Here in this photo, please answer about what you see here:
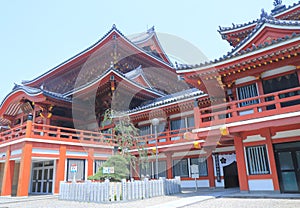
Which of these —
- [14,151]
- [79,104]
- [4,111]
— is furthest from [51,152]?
[4,111]

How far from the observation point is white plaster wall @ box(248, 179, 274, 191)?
9.20 m

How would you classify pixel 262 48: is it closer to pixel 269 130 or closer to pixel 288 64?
pixel 288 64

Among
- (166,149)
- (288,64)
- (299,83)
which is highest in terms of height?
(288,64)

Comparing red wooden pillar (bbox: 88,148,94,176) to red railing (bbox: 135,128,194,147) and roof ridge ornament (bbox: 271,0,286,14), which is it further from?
roof ridge ornament (bbox: 271,0,286,14)

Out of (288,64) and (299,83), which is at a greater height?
A: (288,64)

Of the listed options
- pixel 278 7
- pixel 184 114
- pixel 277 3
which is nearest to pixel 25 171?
pixel 184 114

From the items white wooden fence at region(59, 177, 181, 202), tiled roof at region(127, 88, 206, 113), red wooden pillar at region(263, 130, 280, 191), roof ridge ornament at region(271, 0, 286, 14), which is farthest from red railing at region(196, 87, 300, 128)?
roof ridge ornament at region(271, 0, 286, 14)

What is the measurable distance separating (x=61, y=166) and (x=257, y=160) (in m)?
10.4

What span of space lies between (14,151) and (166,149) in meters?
8.85

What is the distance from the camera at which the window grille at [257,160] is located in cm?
947

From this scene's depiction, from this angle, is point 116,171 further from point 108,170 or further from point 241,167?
point 241,167

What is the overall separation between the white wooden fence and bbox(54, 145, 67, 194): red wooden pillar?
80.3 inches

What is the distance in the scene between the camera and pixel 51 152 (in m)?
13.2

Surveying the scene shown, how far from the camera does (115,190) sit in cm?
944
